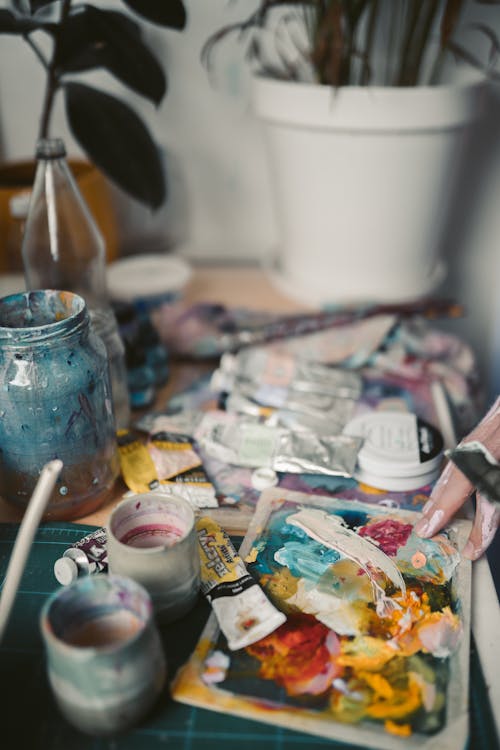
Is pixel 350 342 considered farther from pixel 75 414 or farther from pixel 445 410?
pixel 75 414

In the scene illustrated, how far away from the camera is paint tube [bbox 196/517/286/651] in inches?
22.0

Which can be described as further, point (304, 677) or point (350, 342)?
point (350, 342)

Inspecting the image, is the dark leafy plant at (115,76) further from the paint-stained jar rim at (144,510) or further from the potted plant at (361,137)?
the paint-stained jar rim at (144,510)

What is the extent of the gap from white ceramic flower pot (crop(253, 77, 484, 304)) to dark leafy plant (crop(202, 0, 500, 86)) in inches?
2.4

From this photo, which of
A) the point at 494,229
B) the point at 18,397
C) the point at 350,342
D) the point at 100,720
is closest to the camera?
the point at 100,720

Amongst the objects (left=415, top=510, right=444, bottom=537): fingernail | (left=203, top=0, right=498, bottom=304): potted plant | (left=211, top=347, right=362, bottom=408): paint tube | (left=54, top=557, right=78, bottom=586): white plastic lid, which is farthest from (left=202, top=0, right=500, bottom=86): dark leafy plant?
(left=54, top=557, right=78, bottom=586): white plastic lid

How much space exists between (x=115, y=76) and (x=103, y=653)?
754 millimetres

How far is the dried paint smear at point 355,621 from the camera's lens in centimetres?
51

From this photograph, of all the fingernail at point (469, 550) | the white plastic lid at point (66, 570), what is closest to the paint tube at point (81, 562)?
the white plastic lid at point (66, 570)

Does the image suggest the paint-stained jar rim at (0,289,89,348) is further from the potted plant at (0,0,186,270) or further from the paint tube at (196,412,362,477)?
the potted plant at (0,0,186,270)

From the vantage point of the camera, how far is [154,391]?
2.97ft

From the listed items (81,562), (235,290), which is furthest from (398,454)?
(235,290)

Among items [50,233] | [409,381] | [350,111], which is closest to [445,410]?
[409,381]

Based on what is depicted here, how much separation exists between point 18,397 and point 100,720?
0.27m
